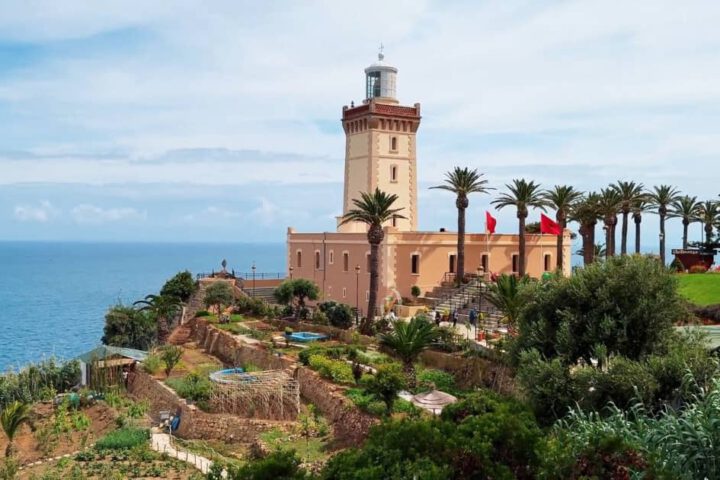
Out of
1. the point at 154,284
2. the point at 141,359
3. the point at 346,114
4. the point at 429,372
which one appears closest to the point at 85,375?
the point at 141,359

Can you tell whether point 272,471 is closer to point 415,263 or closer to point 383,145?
point 415,263

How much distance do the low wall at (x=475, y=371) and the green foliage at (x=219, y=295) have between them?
61.5 feet

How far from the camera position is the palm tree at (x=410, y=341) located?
28.3 m

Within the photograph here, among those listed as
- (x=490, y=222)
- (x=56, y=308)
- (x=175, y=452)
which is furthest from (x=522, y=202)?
(x=56, y=308)

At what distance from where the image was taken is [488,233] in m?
46.4

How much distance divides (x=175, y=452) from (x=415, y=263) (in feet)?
75.2

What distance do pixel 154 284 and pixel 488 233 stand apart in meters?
112

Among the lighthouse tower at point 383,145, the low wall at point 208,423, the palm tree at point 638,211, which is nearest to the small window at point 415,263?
the lighthouse tower at point 383,145

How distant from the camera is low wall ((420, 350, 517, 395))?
26244mm

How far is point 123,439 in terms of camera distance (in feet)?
84.3

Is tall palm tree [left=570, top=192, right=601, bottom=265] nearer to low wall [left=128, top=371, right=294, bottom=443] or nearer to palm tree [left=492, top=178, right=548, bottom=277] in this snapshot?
palm tree [left=492, top=178, right=548, bottom=277]

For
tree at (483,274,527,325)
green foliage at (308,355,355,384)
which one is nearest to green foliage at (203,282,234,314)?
green foliage at (308,355,355,384)

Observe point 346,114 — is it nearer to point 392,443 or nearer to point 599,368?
point 599,368

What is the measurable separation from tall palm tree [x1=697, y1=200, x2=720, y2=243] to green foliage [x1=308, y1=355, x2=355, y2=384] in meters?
34.0
